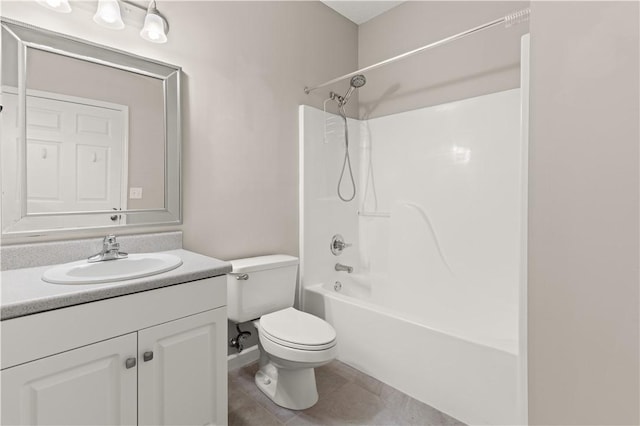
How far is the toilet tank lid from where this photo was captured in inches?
70.7

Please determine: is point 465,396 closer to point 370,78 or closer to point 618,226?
point 618,226

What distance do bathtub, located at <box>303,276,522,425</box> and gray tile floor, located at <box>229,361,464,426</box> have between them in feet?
0.23

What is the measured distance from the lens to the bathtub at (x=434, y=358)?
55.9 inches

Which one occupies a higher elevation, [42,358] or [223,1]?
[223,1]

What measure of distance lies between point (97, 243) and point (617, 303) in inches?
70.2

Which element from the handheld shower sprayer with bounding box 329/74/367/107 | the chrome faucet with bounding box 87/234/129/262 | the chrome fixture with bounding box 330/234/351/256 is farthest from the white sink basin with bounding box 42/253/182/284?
the handheld shower sprayer with bounding box 329/74/367/107

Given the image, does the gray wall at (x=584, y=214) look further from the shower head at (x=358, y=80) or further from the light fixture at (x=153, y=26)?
the shower head at (x=358, y=80)

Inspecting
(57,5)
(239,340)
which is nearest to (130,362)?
(239,340)

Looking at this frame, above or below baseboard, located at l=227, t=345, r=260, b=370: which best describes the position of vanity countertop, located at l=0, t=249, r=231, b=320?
above

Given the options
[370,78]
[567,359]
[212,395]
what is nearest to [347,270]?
[212,395]

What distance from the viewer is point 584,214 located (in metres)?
0.39

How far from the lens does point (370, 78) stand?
8.95 feet

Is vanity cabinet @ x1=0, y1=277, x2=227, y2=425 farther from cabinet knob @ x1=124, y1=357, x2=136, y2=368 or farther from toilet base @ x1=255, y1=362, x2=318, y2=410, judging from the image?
toilet base @ x1=255, y1=362, x2=318, y2=410

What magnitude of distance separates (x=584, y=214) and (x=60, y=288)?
136 cm
